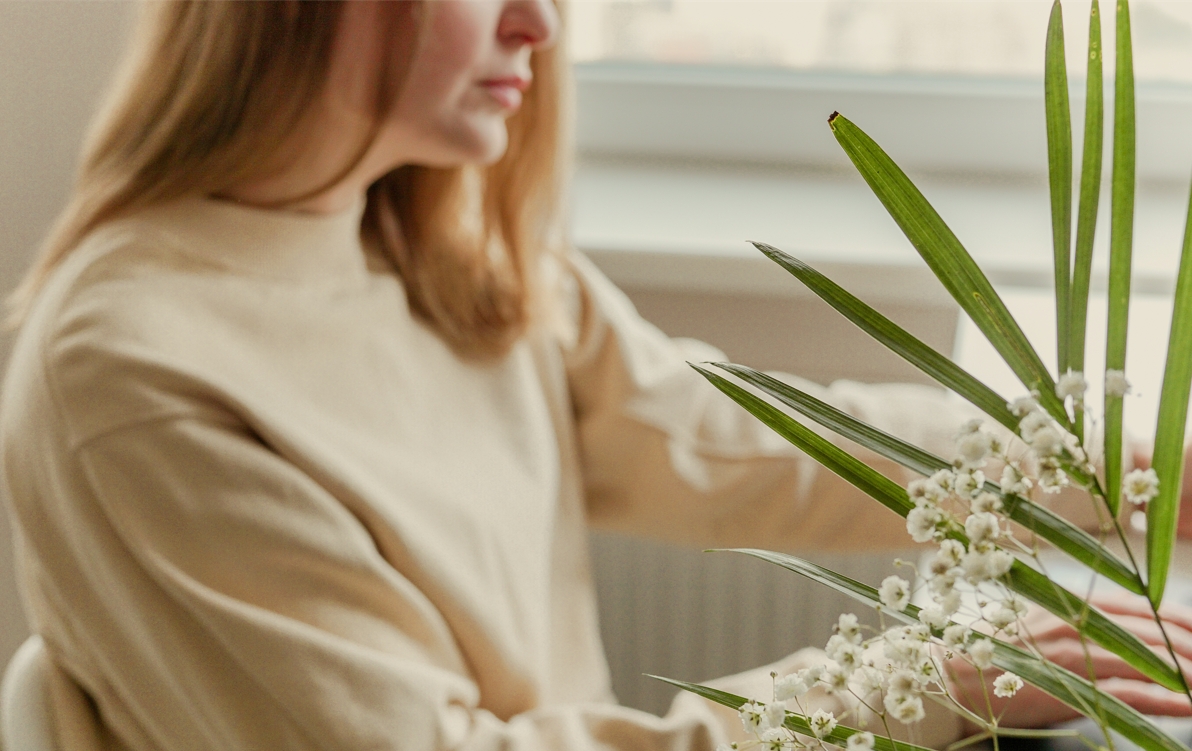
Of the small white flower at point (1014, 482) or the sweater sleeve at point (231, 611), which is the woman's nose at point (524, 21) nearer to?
the sweater sleeve at point (231, 611)

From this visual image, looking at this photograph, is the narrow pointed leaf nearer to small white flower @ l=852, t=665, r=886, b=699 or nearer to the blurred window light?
small white flower @ l=852, t=665, r=886, b=699

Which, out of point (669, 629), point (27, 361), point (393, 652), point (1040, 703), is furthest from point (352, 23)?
point (669, 629)

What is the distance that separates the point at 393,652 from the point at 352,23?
16.2 inches

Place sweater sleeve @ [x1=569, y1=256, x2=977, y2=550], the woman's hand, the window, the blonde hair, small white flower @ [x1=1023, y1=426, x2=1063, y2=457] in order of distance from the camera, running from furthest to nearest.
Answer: the window, sweater sleeve @ [x1=569, y1=256, x2=977, y2=550], the blonde hair, the woman's hand, small white flower @ [x1=1023, y1=426, x2=1063, y2=457]

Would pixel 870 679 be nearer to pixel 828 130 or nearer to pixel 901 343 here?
pixel 901 343

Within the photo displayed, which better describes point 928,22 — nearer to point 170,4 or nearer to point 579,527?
point 579,527

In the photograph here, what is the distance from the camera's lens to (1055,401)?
0.34m

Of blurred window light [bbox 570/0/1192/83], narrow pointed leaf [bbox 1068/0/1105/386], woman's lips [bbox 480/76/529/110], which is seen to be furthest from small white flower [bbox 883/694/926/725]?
blurred window light [bbox 570/0/1192/83]

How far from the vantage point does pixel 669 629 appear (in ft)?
4.47

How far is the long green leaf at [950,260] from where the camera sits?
1.11ft

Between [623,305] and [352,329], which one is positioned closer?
[352,329]

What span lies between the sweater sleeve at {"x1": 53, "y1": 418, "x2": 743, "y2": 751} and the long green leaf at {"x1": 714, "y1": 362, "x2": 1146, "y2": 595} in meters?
0.40

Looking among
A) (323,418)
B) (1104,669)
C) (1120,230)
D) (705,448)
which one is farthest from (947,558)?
(705,448)

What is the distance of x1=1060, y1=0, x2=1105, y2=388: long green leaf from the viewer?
1.11 feet
